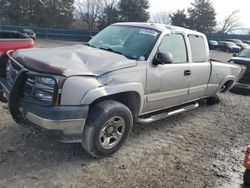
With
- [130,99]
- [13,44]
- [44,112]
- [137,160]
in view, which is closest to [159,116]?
[130,99]

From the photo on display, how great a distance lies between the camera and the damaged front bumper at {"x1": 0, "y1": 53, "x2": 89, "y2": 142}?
345 centimetres

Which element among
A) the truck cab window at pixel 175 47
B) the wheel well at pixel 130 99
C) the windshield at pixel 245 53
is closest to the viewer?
the wheel well at pixel 130 99

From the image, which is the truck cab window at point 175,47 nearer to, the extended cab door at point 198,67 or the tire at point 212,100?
the extended cab door at point 198,67

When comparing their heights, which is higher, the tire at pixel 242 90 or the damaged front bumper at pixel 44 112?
the damaged front bumper at pixel 44 112

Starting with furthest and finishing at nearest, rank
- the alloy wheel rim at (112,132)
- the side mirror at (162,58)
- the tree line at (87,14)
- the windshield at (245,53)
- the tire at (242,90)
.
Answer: the tree line at (87,14) → the windshield at (245,53) → the tire at (242,90) → the side mirror at (162,58) → the alloy wheel rim at (112,132)

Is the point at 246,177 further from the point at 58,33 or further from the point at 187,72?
the point at 58,33

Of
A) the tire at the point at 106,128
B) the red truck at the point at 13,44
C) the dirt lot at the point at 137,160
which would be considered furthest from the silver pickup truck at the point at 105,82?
the red truck at the point at 13,44

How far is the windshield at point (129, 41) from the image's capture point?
4.60 metres

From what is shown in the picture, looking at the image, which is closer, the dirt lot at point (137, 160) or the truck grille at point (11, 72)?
the dirt lot at point (137, 160)

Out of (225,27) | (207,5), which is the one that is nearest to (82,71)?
(207,5)

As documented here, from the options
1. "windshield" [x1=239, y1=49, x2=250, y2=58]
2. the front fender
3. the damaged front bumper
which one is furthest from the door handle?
"windshield" [x1=239, y1=49, x2=250, y2=58]

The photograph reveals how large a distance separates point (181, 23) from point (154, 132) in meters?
48.5

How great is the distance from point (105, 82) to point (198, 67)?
2.54m

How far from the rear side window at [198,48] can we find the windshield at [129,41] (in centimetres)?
111
